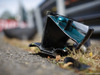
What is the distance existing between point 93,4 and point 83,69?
634 cm

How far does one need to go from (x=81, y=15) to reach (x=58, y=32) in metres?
5.90

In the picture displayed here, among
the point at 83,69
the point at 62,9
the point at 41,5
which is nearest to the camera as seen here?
the point at 83,69

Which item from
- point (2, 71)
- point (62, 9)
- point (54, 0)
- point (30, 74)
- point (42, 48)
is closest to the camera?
point (30, 74)

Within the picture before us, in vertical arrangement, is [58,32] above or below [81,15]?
below

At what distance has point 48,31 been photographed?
103 inches

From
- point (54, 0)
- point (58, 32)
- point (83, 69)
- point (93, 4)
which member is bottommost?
point (83, 69)

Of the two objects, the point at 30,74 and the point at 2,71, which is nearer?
the point at 30,74

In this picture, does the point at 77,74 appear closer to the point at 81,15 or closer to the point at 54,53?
the point at 54,53

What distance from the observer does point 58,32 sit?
106 inches

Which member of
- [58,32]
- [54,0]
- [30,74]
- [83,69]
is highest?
[54,0]

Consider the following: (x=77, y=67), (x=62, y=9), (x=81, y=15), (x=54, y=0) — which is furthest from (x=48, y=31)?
(x=54, y=0)

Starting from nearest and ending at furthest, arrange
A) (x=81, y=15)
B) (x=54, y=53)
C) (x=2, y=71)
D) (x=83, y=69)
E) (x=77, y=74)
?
(x=2, y=71) < (x=77, y=74) < (x=83, y=69) < (x=54, y=53) < (x=81, y=15)

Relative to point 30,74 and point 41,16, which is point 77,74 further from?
point 41,16

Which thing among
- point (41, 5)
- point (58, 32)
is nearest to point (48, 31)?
point (58, 32)
